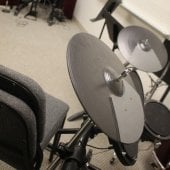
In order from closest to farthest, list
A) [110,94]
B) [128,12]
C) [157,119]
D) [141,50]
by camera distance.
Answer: [110,94]
[141,50]
[157,119]
[128,12]

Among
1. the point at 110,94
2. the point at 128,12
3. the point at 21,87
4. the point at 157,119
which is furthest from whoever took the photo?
the point at 128,12

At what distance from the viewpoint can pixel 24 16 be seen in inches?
151

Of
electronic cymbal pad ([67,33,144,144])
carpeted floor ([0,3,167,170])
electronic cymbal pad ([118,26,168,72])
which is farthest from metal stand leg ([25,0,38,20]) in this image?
electronic cymbal pad ([67,33,144,144])

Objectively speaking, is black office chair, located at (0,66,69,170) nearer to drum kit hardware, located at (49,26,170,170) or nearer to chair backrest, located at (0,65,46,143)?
chair backrest, located at (0,65,46,143)

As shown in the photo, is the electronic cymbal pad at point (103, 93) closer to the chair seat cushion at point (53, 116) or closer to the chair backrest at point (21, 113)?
the chair backrest at point (21, 113)

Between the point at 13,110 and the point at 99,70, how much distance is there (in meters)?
0.34

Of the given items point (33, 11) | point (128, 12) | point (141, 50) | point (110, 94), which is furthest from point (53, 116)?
point (33, 11)

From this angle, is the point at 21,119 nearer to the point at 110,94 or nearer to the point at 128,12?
the point at 110,94

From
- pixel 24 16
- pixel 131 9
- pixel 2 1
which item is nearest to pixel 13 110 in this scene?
pixel 131 9

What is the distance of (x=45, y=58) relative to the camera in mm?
2871

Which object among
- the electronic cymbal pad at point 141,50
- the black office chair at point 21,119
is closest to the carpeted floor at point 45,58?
the black office chair at point 21,119

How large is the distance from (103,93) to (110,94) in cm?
4

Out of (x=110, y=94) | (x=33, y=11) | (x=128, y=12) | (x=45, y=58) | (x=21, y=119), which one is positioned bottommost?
(x=33, y=11)

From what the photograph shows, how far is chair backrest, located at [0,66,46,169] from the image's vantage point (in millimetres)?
772
